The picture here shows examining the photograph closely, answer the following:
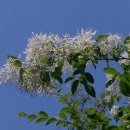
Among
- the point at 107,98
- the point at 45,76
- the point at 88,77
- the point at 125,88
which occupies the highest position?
the point at 107,98

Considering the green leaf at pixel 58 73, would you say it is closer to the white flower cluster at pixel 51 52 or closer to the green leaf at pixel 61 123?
the white flower cluster at pixel 51 52

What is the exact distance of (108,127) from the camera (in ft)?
11.6

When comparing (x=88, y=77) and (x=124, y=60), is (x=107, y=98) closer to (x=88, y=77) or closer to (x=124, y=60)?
(x=124, y=60)

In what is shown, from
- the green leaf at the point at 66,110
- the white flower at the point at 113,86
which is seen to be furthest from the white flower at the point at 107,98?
the green leaf at the point at 66,110

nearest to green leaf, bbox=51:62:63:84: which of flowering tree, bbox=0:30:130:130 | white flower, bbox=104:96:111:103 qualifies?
flowering tree, bbox=0:30:130:130

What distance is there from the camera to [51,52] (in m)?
3.13

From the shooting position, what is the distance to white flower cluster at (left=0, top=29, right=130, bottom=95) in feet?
10.2

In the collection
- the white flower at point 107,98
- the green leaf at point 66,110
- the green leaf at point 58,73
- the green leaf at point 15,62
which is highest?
the white flower at point 107,98

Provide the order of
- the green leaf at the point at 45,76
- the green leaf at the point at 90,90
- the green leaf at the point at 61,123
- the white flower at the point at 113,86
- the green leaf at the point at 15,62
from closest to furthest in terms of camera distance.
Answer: the green leaf at the point at 90,90 → the green leaf at the point at 45,76 → the green leaf at the point at 15,62 → the white flower at the point at 113,86 → the green leaf at the point at 61,123

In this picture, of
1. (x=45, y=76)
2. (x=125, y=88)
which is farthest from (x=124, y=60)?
(x=45, y=76)

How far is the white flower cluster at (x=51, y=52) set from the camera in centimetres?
311

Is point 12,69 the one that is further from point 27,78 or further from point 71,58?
point 71,58

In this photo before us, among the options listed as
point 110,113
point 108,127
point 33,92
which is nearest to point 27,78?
point 33,92

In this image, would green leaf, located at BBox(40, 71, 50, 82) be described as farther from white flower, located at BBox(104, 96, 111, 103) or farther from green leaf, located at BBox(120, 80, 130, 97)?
white flower, located at BBox(104, 96, 111, 103)
